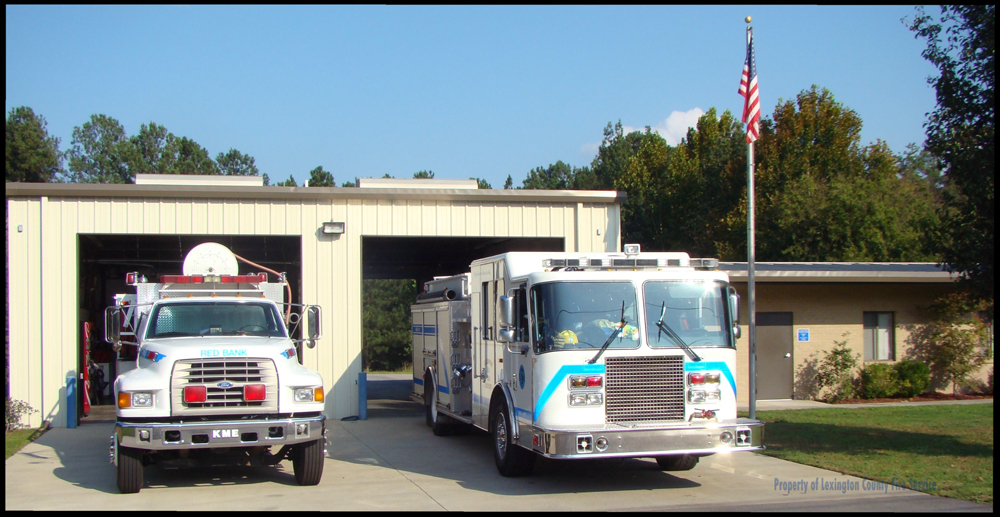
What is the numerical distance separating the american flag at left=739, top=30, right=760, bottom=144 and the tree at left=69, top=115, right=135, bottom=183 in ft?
142

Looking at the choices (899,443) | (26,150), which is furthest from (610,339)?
(26,150)

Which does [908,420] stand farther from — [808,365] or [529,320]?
[529,320]

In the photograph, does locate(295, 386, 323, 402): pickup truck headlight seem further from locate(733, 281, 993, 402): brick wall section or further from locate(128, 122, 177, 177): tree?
locate(128, 122, 177, 177): tree

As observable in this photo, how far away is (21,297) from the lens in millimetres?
15594

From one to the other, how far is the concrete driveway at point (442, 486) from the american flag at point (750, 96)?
19.2ft

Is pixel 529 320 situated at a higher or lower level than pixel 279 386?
higher

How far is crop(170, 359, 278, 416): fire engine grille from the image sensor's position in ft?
30.7

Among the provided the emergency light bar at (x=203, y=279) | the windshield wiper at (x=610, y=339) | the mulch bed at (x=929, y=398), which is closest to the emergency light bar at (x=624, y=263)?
the windshield wiper at (x=610, y=339)

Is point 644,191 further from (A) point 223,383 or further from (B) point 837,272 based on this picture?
(A) point 223,383

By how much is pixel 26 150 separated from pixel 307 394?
43379 millimetres

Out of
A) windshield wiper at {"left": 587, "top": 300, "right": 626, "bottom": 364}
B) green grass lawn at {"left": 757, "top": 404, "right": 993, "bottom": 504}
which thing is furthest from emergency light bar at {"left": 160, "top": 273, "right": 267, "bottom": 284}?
green grass lawn at {"left": 757, "top": 404, "right": 993, "bottom": 504}

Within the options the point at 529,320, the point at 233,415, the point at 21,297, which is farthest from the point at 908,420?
the point at 21,297

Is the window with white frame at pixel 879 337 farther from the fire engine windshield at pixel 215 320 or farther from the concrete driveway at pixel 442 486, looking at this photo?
the fire engine windshield at pixel 215 320

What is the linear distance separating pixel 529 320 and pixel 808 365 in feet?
39.4
